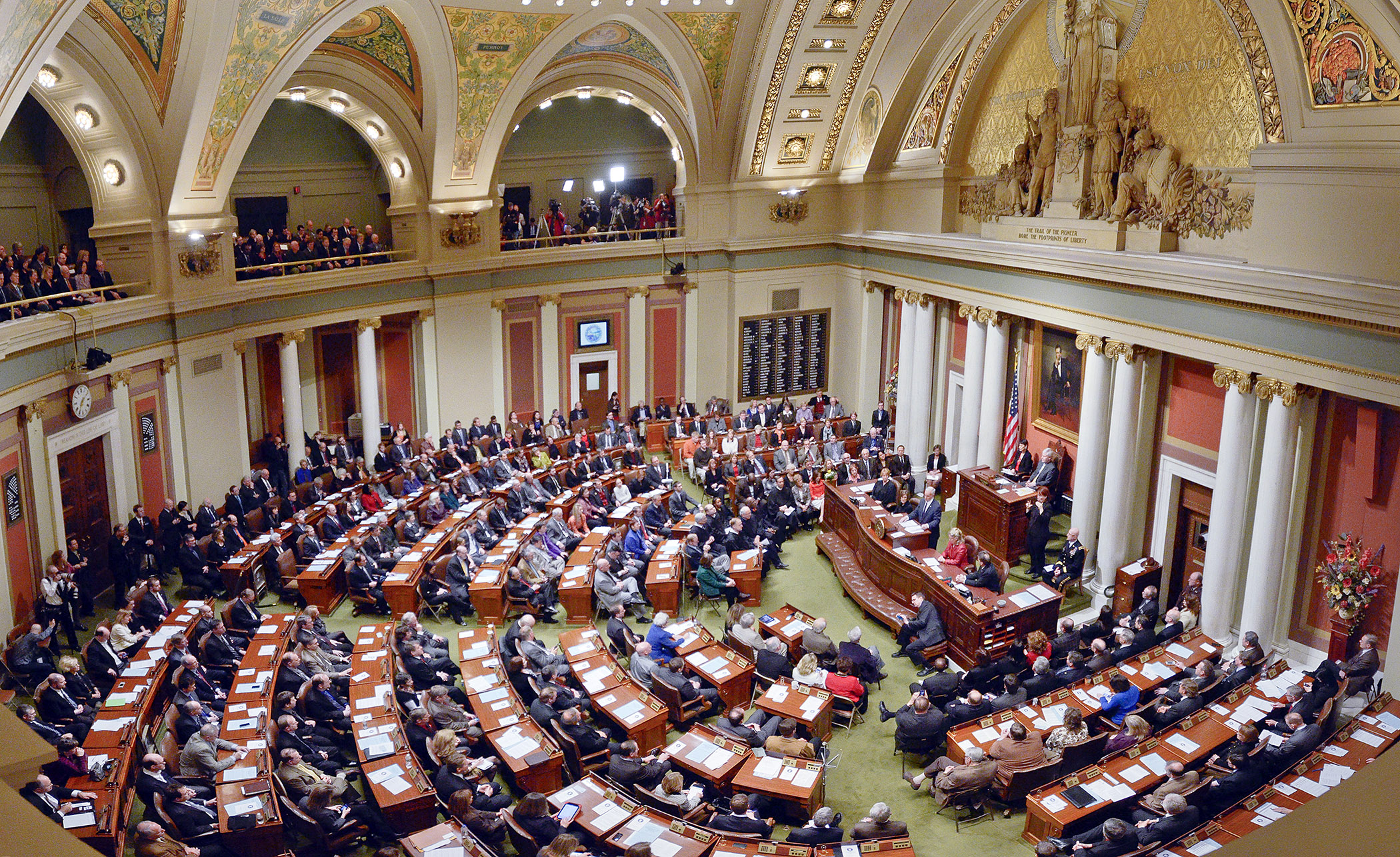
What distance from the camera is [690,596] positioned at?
16484 mm

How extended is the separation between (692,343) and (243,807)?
1792cm

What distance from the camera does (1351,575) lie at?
480 inches

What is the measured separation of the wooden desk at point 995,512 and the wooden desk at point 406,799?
971 centimetres

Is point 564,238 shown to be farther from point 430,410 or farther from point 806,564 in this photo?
point 806,564

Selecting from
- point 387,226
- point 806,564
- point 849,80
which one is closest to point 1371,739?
point 806,564

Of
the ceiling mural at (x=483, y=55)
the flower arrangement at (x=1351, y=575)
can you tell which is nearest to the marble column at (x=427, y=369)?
the ceiling mural at (x=483, y=55)

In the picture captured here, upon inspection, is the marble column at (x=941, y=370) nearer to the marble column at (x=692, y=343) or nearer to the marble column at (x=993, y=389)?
the marble column at (x=993, y=389)

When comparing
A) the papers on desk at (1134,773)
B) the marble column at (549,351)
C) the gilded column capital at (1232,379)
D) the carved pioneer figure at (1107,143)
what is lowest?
the papers on desk at (1134,773)

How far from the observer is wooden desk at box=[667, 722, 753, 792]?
10.4m

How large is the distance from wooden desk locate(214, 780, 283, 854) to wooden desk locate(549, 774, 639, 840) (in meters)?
2.57

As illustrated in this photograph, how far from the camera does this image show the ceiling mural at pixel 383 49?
1872cm

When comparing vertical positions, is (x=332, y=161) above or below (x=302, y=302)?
above

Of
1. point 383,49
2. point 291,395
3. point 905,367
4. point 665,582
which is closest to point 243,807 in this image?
point 665,582

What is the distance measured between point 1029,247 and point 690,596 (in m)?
8.54
